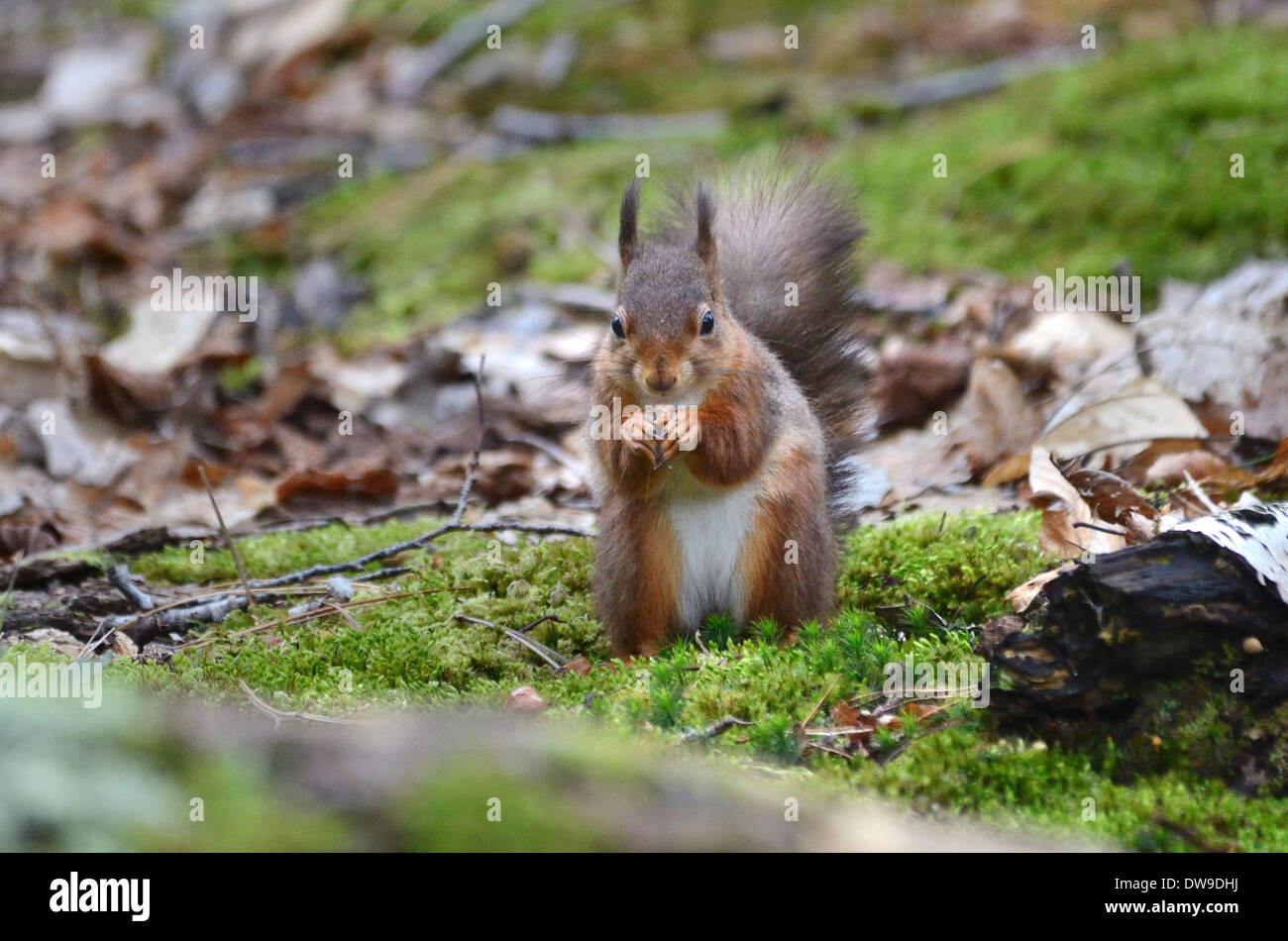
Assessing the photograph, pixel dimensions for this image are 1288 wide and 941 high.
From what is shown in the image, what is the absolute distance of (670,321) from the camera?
3.47 metres

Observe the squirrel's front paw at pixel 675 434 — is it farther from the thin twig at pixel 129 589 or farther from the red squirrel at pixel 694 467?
the thin twig at pixel 129 589

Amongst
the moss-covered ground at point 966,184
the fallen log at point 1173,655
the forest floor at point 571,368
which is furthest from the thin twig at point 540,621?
the moss-covered ground at point 966,184

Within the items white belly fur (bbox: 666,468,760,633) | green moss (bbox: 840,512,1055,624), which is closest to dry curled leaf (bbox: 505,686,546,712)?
white belly fur (bbox: 666,468,760,633)

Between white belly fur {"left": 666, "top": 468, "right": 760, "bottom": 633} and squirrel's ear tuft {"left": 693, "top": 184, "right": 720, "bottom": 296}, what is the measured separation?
1.93 feet

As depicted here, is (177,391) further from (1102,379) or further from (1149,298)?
→ (1149,298)

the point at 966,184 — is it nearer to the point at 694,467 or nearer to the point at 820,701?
the point at 694,467

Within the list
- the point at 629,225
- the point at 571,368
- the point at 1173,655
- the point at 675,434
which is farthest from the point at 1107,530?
the point at 571,368

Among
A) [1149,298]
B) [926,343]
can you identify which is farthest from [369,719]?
[1149,298]

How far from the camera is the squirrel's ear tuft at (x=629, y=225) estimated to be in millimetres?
3633

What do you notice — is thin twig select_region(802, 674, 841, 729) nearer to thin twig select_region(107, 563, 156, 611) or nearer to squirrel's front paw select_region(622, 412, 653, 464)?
squirrel's front paw select_region(622, 412, 653, 464)

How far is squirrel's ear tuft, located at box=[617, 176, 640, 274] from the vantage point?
363cm

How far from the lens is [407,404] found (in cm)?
614

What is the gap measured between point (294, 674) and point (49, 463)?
2.35 meters
